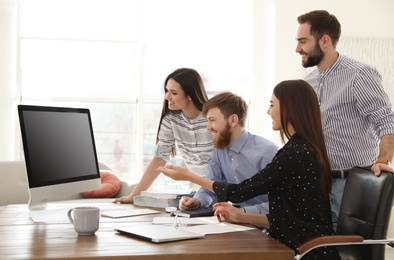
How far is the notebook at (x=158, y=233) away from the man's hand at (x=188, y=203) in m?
0.55

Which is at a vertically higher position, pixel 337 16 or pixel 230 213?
pixel 337 16

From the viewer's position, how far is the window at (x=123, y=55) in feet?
19.2

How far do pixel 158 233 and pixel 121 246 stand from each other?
178mm

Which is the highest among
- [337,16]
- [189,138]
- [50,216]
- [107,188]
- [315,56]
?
[337,16]

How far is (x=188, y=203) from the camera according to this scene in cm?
259

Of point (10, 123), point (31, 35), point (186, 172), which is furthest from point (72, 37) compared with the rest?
point (186, 172)

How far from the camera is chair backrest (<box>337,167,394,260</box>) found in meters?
2.16

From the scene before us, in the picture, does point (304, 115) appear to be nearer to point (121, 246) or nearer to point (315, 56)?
point (315, 56)

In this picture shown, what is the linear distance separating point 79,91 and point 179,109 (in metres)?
2.81

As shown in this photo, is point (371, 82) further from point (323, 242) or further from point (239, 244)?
point (239, 244)

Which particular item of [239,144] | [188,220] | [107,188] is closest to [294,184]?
[188,220]

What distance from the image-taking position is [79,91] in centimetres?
592

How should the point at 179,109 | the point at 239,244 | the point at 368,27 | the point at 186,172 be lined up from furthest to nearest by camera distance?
the point at 368,27
the point at 179,109
the point at 186,172
the point at 239,244

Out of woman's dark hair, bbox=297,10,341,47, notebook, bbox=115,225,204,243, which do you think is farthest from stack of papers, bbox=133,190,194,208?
woman's dark hair, bbox=297,10,341,47
